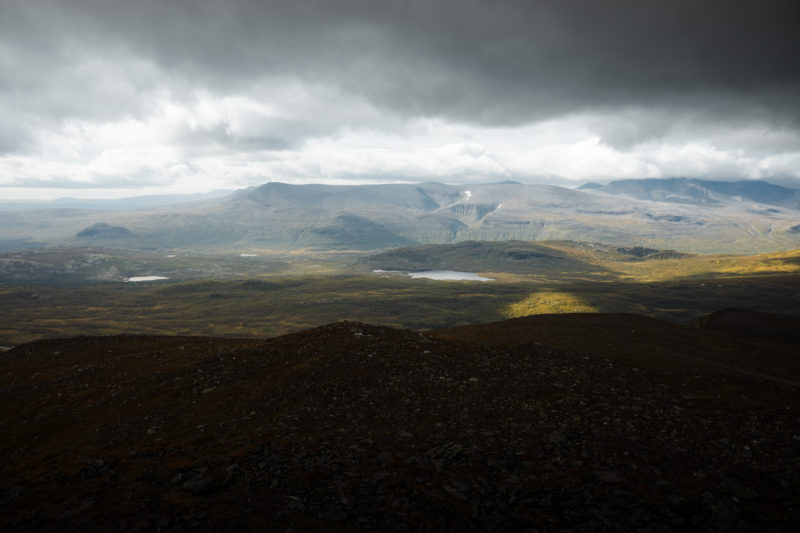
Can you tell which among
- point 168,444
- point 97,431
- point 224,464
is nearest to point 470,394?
point 224,464

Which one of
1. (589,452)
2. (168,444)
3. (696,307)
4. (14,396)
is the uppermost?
(589,452)

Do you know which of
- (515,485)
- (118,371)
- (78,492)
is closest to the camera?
(515,485)

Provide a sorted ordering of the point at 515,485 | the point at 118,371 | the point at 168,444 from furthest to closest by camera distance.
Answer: the point at 118,371 < the point at 168,444 < the point at 515,485

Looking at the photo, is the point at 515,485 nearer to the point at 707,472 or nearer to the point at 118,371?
the point at 707,472

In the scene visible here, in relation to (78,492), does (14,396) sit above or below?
below

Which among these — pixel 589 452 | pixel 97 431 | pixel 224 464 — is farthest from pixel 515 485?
pixel 97 431

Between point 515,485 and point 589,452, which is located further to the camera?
point 589,452

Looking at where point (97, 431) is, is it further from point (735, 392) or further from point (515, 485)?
point (735, 392)
